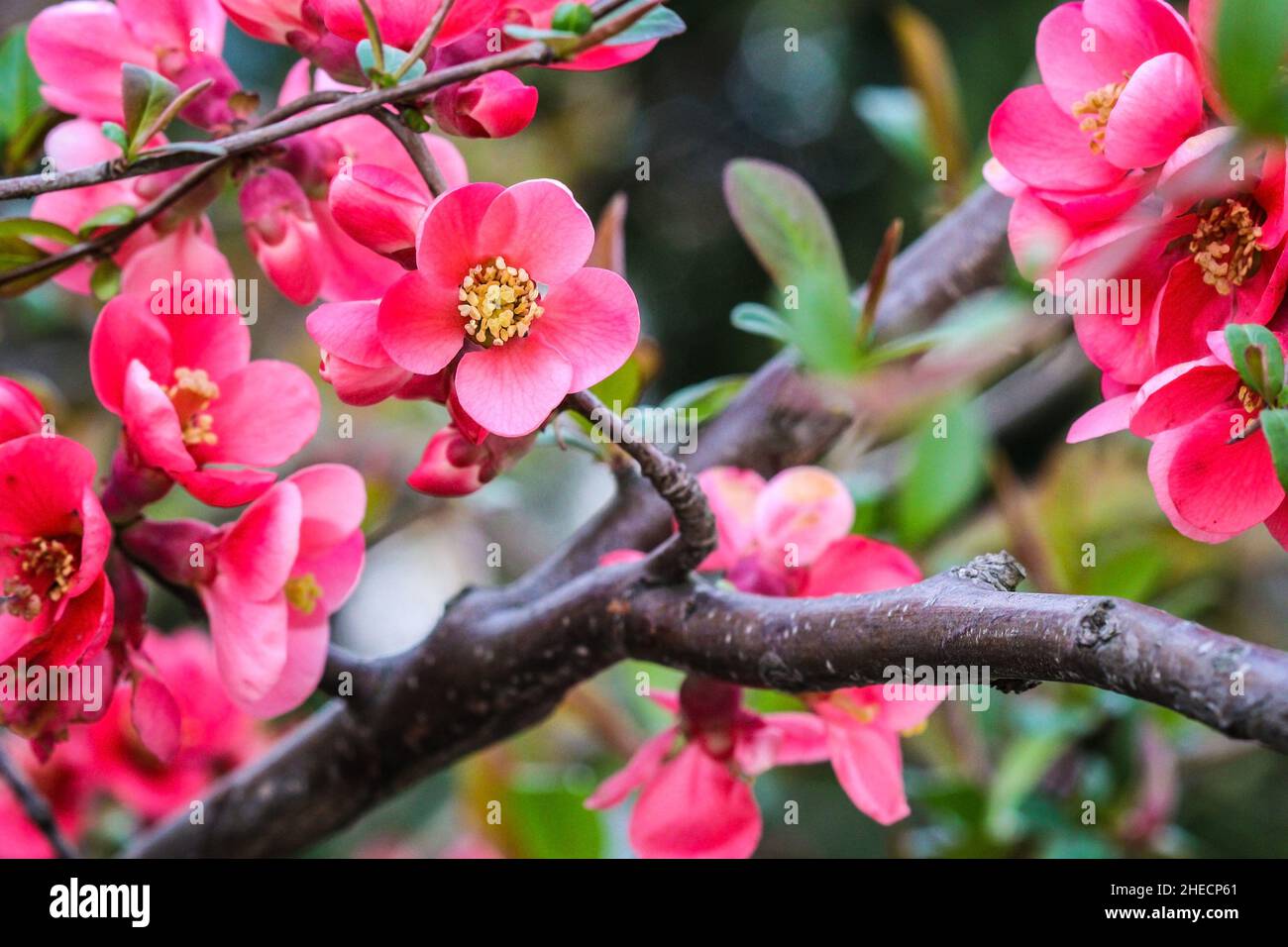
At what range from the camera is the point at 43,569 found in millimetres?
424

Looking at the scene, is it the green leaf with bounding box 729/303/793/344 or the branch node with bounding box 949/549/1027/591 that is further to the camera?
the green leaf with bounding box 729/303/793/344

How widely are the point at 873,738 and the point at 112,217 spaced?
1.17 ft

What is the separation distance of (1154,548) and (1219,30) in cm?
57

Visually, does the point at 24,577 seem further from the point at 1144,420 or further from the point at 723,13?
the point at 723,13

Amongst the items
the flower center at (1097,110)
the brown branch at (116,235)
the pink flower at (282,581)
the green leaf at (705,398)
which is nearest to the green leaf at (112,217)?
the brown branch at (116,235)

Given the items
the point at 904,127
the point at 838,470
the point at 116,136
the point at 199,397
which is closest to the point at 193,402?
the point at 199,397

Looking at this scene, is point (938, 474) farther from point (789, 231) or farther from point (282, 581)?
point (282, 581)

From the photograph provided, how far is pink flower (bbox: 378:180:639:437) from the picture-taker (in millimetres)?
366

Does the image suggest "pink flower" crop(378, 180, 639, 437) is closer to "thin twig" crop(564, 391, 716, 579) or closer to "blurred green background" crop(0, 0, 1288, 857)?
"thin twig" crop(564, 391, 716, 579)

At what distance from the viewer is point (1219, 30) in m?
0.28

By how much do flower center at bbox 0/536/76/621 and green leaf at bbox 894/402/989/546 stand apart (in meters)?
0.53

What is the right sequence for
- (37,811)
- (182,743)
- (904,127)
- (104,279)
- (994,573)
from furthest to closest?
(904,127) < (182,743) < (37,811) < (104,279) < (994,573)

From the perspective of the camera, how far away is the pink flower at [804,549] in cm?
50

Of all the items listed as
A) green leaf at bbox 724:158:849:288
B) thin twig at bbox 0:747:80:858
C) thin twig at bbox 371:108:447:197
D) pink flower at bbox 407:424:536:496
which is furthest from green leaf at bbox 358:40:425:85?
thin twig at bbox 0:747:80:858
